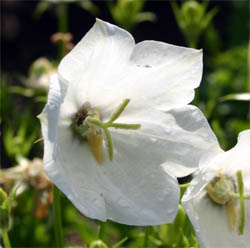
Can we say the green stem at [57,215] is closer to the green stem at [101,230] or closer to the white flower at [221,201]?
the green stem at [101,230]

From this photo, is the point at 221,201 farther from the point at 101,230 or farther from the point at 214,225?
the point at 101,230

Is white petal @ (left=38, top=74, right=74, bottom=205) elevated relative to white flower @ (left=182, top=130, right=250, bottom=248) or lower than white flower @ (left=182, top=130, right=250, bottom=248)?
elevated

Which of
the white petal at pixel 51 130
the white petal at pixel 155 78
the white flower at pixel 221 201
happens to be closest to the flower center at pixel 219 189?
the white flower at pixel 221 201

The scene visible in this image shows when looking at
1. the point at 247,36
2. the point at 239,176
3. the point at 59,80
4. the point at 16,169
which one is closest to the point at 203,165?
the point at 239,176

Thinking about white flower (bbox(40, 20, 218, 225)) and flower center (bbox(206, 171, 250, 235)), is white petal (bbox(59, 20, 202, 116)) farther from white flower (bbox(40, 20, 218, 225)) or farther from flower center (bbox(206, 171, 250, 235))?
flower center (bbox(206, 171, 250, 235))

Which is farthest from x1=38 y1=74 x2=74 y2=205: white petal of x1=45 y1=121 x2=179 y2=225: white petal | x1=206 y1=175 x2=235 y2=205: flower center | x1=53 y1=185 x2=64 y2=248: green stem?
x1=206 y1=175 x2=235 y2=205: flower center

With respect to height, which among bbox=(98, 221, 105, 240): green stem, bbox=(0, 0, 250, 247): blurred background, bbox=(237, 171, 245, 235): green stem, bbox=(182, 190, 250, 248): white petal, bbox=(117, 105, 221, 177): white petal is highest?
bbox=(117, 105, 221, 177): white petal

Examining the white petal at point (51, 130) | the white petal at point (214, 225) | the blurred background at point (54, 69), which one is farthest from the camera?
the blurred background at point (54, 69)
